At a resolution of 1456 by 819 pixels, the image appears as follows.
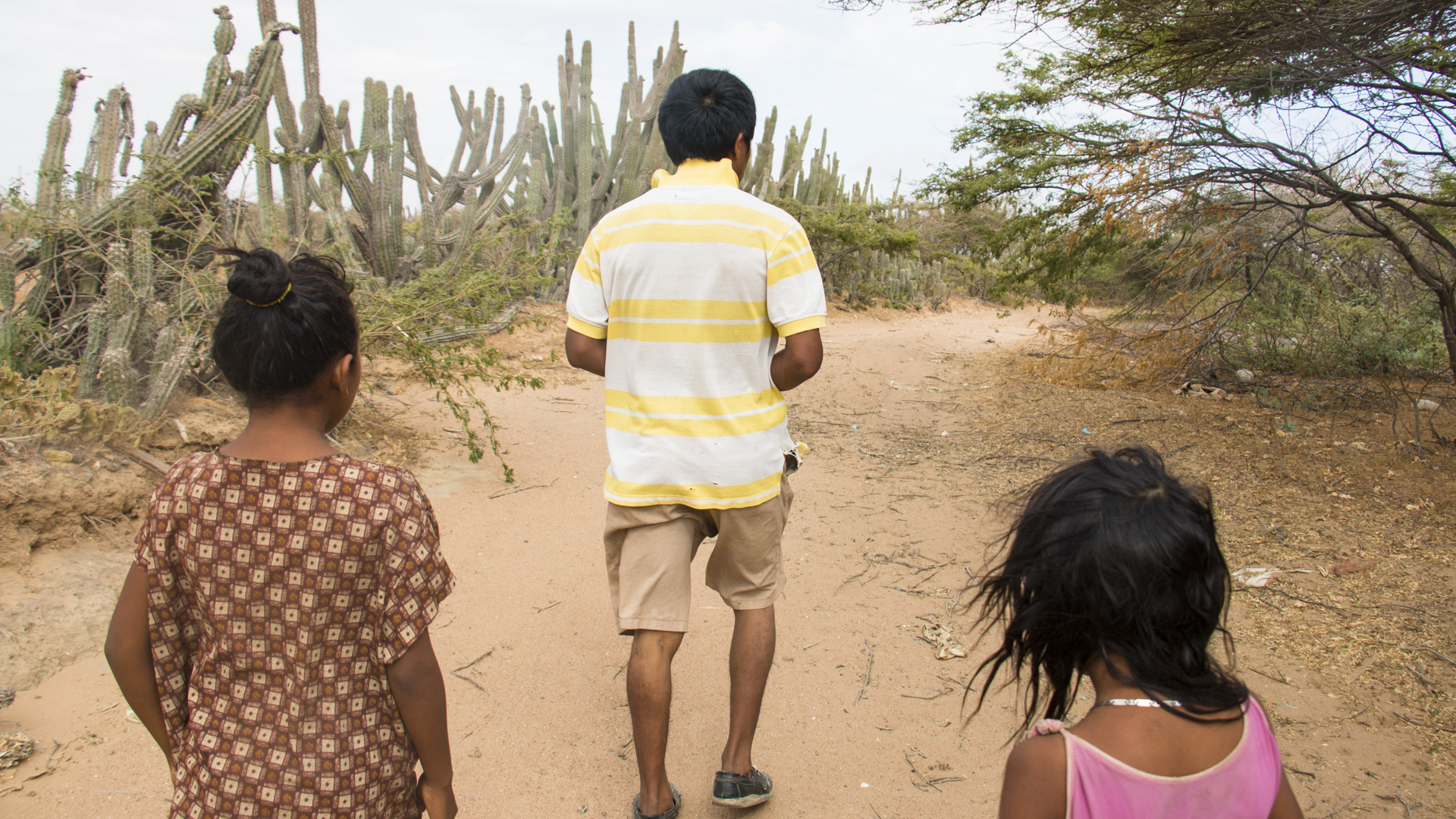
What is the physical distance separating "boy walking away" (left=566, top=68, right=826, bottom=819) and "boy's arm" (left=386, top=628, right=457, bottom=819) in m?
0.59

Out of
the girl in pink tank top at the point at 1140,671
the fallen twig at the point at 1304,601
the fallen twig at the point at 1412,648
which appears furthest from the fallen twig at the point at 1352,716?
the girl in pink tank top at the point at 1140,671

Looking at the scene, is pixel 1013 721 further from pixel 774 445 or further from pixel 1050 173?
pixel 1050 173

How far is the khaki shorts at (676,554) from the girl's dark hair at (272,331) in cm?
86

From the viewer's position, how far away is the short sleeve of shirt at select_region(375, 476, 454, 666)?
1.25 m

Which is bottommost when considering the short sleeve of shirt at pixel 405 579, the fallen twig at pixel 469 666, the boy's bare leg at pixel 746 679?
the fallen twig at pixel 469 666

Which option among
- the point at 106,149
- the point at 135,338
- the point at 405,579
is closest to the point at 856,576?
the point at 405,579

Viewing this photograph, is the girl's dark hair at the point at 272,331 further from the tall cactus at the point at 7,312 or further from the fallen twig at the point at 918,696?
the tall cactus at the point at 7,312

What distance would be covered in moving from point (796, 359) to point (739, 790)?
1079 mm

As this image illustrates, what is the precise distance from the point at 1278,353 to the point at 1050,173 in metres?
2.84

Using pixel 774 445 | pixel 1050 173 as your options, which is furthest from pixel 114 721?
pixel 1050 173

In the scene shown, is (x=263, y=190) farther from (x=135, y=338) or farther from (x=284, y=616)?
(x=284, y=616)

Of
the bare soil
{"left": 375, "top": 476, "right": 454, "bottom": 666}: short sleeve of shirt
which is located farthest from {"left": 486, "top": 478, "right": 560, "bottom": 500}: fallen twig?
{"left": 375, "top": 476, "right": 454, "bottom": 666}: short sleeve of shirt

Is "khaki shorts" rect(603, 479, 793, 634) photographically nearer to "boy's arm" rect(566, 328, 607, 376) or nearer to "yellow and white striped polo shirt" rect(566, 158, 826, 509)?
"yellow and white striped polo shirt" rect(566, 158, 826, 509)

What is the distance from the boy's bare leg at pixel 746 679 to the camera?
6.73 ft
